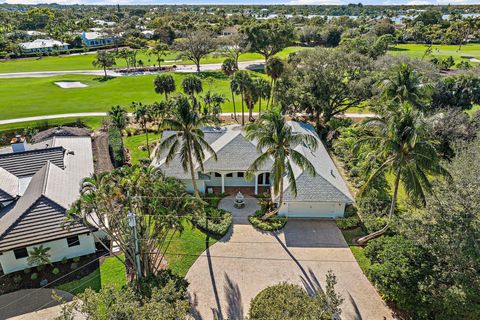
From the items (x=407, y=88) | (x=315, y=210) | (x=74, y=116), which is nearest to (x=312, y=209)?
(x=315, y=210)

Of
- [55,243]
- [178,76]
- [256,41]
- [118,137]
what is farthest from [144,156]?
[256,41]

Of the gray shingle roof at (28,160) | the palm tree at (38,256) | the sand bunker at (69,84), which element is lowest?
the palm tree at (38,256)

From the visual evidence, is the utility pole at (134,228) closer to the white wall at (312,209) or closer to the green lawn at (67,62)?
the white wall at (312,209)

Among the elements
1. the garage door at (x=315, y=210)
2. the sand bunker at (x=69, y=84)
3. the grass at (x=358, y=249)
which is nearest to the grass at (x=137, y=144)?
the garage door at (x=315, y=210)

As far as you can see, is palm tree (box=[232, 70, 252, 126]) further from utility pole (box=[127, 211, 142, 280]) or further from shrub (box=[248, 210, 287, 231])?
utility pole (box=[127, 211, 142, 280])

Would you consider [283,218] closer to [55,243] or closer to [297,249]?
[297,249]

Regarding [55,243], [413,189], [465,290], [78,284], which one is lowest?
[78,284]
